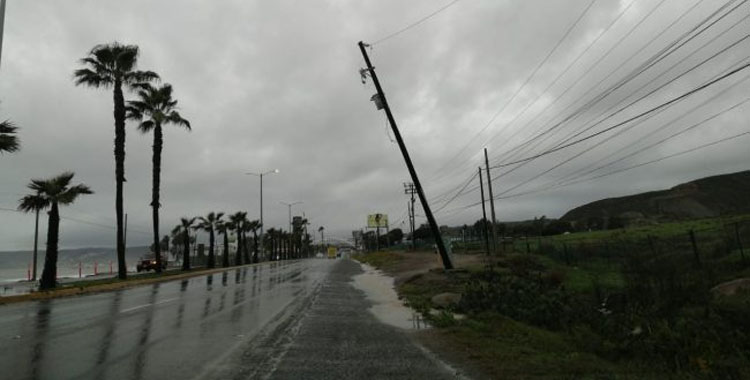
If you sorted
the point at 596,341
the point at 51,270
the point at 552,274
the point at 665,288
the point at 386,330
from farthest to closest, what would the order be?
1. the point at 51,270
2. the point at 552,274
3. the point at 665,288
4. the point at 386,330
5. the point at 596,341

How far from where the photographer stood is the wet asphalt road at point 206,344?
7602 mm

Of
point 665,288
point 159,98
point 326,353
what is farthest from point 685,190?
point 326,353

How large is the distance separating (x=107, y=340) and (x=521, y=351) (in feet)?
23.3

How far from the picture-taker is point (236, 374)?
7359 mm

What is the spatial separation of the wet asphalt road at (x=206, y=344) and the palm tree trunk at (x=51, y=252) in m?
12.6

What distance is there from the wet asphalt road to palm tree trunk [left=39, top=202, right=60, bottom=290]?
41.5ft

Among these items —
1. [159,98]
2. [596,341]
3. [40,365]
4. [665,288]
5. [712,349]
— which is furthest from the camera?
[159,98]

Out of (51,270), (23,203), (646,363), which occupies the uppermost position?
(23,203)

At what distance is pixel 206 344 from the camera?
976 centimetres

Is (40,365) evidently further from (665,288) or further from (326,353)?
(665,288)

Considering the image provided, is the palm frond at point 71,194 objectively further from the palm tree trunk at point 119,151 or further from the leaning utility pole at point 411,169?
the leaning utility pole at point 411,169

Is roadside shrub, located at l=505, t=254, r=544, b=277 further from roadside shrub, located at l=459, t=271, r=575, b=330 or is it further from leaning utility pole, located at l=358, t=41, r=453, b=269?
roadside shrub, located at l=459, t=271, r=575, b=330

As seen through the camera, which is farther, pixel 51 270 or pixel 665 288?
pixel 51 270

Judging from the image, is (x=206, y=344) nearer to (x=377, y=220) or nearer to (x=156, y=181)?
(x=156, y=181)
